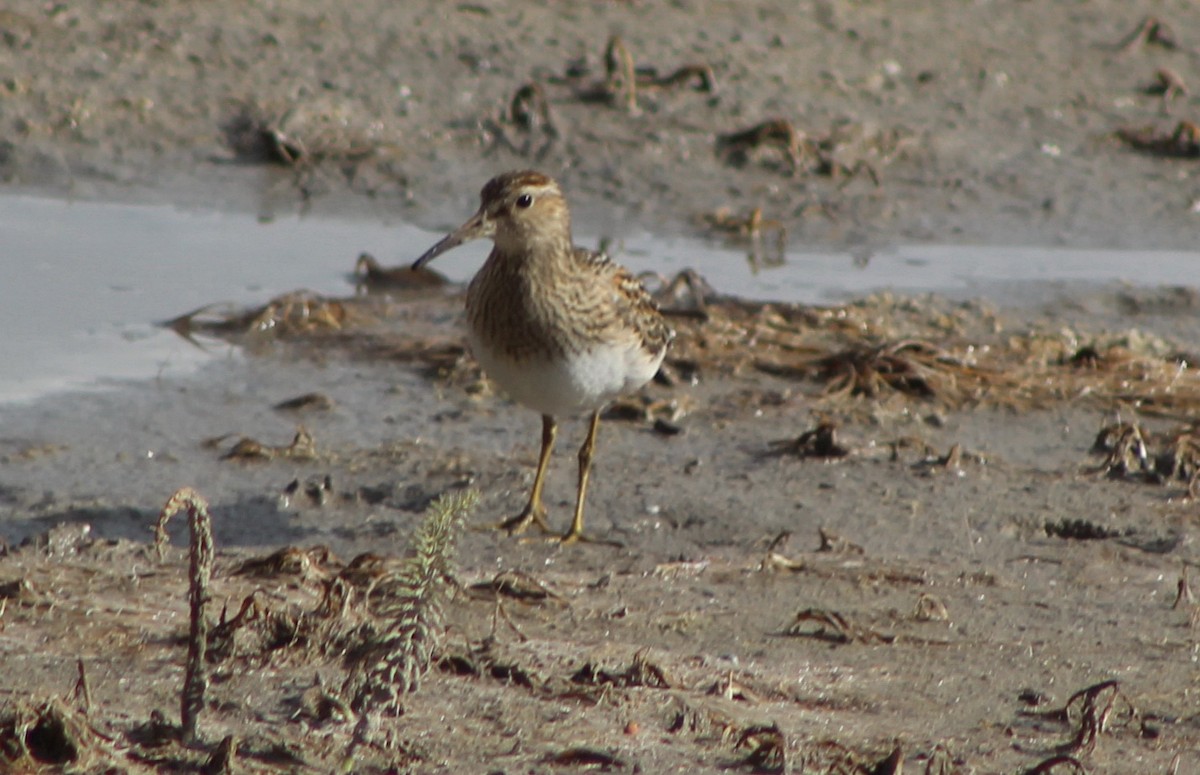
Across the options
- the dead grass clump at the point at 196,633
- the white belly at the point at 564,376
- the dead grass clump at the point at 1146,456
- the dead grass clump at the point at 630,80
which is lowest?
the dead grass clump at the point at 196,633

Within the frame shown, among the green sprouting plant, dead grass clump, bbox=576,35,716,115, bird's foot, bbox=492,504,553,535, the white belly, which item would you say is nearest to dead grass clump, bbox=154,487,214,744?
the green sprouting plant

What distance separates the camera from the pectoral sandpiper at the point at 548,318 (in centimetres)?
611

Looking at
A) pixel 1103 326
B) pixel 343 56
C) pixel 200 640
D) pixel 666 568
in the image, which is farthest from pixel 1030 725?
pixel 343 56

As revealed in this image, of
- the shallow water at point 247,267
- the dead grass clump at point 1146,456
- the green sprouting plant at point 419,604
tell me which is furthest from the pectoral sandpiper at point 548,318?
the green sprouting plant at point 419,604

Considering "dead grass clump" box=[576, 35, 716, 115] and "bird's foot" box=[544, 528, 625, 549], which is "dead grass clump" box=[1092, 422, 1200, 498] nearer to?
"bird's foot" box=[544, 528, 625, 549]

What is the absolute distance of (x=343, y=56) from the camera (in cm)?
1130

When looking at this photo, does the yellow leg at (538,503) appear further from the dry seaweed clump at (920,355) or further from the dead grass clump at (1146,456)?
the dead grass clump at (1146,456)

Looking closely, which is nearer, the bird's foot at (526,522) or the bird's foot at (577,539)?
the bird's foot at (577,539)

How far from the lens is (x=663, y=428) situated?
7.30 meters

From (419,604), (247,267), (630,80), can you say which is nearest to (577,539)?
(419,604)

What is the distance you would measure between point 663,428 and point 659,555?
1324 mm

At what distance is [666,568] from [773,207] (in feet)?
16.0

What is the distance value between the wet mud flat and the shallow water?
367mm

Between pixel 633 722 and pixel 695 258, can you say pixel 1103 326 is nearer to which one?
pixel 695 258
